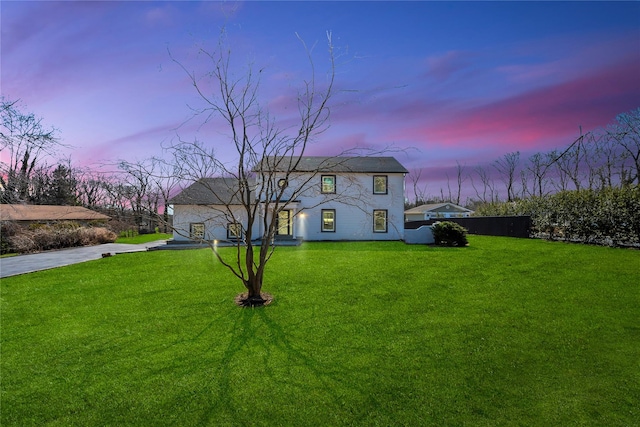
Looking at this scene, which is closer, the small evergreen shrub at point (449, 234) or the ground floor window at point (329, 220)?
the small evergreen shrub at point (449, 234)

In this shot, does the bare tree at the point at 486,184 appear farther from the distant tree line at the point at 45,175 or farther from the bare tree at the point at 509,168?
the distant tree line at the point at 45,175

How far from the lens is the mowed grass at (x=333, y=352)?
3.26m

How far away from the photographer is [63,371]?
13.5 feet

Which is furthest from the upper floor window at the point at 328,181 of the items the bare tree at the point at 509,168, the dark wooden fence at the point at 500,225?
A: the bare tree at the point at 509,168

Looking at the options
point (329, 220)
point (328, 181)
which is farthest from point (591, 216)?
point (328, 181)

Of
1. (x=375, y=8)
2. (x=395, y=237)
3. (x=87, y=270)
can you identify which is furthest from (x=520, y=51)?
(x=87, y=270)

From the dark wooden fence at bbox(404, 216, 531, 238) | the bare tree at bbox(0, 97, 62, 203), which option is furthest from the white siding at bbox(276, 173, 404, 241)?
the bare tree at bbox(0, 97, 62, 203)

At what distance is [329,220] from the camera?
66.1 feet

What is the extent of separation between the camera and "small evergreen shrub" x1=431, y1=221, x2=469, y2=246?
47.3 feet

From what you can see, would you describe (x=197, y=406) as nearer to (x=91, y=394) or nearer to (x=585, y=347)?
(x=91, y=394)

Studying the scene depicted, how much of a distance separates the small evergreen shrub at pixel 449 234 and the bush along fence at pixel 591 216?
5.15 m

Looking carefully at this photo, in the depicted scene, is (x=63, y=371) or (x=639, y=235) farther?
(x=639, y=235)

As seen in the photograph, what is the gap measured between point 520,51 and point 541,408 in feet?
26.6

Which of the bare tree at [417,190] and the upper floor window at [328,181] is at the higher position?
the bare tree at [417,190]
